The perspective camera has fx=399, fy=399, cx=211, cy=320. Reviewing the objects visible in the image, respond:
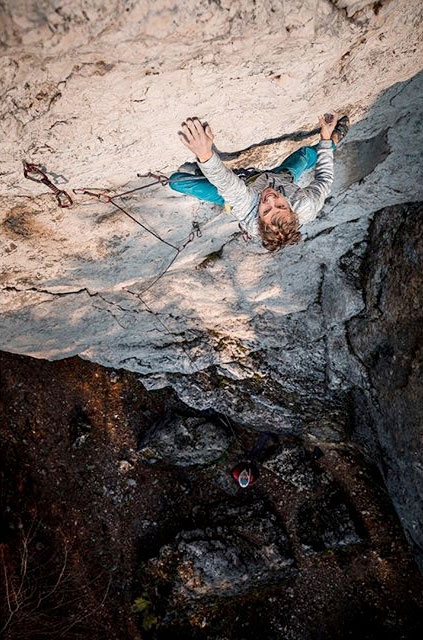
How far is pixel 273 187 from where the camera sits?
277 cm

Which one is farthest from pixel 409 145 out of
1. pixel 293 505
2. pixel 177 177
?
pixel 293 505

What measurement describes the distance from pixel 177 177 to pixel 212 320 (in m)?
2.43

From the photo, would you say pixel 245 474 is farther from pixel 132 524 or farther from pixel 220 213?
pixel 220 213

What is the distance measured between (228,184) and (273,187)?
38 centimetres

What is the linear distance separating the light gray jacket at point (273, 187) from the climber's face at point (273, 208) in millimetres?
119

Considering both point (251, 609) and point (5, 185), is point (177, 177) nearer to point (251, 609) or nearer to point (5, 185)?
point (5, 185)

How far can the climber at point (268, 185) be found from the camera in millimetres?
2477

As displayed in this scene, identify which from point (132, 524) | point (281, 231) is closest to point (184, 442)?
point (132, 524)

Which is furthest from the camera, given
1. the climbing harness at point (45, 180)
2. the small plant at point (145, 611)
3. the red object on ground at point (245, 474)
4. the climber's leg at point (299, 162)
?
the red object on ground at point (245, 474)

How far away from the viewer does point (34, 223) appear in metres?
3.17

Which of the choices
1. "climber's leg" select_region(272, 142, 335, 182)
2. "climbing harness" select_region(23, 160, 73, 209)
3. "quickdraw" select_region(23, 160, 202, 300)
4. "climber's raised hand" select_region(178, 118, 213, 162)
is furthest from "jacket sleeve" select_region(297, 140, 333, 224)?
"climbing harness" select_region(23, 160, 73, 209)

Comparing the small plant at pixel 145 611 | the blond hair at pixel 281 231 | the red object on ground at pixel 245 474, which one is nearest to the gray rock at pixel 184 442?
the red object on ground at pixel 245 474

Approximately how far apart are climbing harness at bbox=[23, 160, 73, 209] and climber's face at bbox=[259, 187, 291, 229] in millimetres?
1443

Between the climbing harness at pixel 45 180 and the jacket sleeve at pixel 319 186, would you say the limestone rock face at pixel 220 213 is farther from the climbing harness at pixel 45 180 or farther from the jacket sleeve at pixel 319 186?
the jacket sleeve at pixel 319 186
